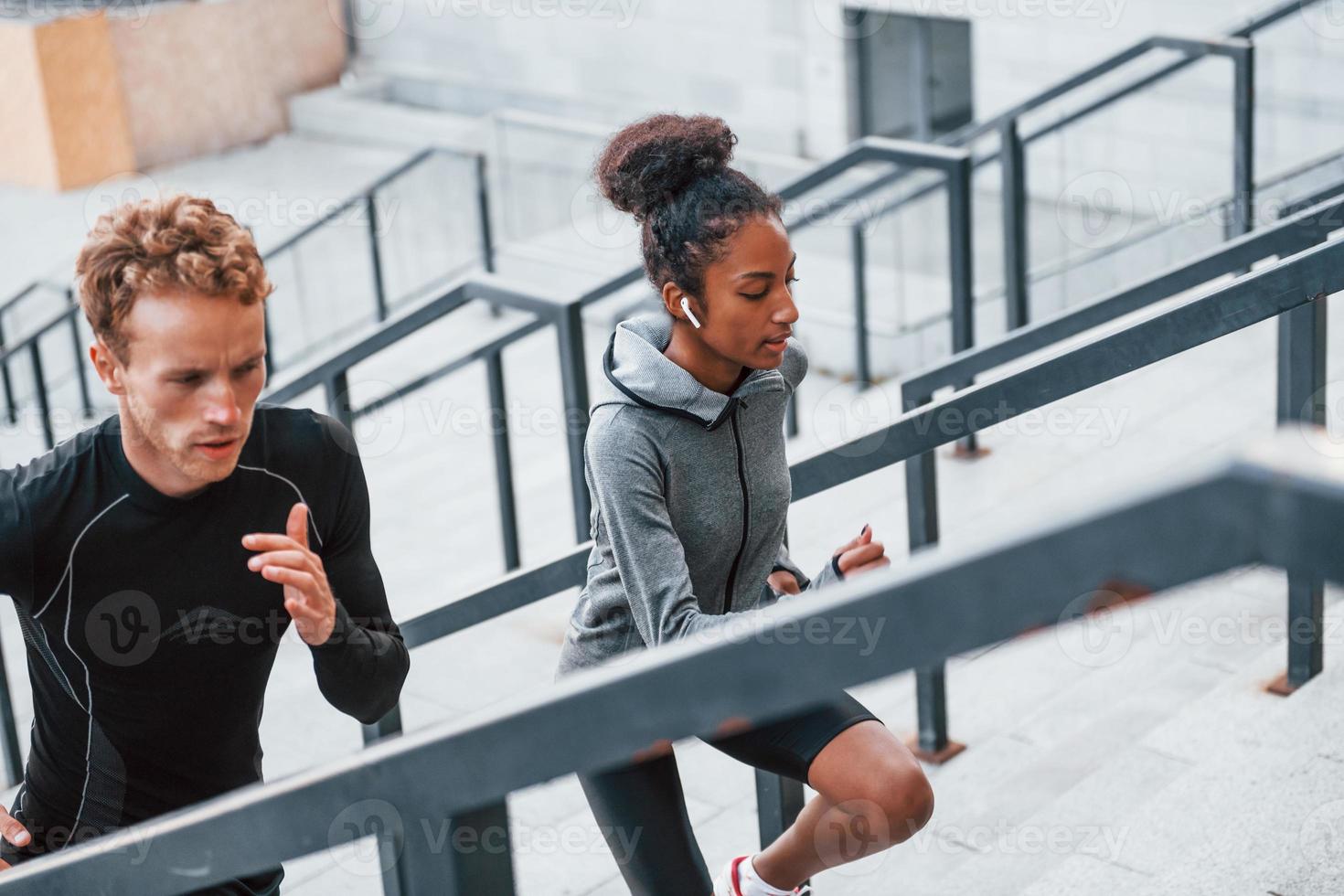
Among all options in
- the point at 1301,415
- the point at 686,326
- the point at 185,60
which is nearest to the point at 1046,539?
the point at 686,326

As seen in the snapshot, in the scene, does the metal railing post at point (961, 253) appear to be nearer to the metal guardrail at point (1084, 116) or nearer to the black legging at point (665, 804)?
the metal guardrail at point (1084, 116)

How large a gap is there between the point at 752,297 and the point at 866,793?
2.30ft

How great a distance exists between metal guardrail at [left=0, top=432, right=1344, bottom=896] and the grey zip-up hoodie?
0.78 metres

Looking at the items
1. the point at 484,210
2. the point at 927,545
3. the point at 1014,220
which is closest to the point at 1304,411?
the point at 927,545

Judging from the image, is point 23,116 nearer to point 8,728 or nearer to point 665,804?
point 8,728

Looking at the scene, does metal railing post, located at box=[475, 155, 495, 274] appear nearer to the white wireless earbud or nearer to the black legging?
the white wireless earbud

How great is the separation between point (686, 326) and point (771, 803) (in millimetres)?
879

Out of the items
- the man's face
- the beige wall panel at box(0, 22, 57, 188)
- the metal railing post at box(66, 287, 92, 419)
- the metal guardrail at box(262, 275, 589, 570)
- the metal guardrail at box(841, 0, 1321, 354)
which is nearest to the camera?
the man's face

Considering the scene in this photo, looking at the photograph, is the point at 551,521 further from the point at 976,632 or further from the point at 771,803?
the point at 976,632

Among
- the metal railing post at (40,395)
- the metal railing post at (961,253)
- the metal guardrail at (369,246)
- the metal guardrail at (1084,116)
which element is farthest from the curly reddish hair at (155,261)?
the metal guardrail at (369,246)

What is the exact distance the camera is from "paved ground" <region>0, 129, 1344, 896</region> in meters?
2.79

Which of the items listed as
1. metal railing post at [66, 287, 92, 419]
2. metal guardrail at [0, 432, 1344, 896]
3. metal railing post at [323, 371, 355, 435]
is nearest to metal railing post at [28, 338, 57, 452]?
metal railing post at [66, 287, 92, 419]

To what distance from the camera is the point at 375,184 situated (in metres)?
9.34

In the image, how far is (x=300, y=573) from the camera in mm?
1905
